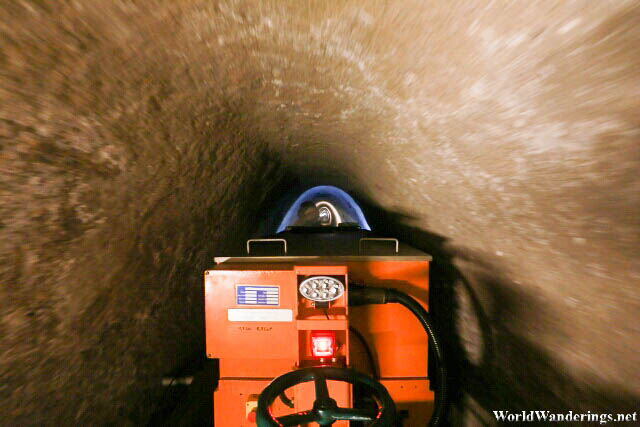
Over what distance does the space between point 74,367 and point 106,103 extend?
1.40m

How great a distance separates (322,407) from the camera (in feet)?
3.92

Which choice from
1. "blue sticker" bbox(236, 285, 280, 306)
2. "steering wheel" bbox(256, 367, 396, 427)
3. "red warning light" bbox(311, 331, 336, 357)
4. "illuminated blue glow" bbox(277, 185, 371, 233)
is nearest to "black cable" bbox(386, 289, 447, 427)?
"red warning light" bbox(311, 331, 336, 357)

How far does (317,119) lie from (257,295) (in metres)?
1.54

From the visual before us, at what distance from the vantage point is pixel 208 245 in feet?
9.78

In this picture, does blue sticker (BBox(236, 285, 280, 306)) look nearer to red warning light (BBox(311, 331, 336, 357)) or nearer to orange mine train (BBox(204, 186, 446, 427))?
orange mine train (BBox(204, 186, 446, 427))

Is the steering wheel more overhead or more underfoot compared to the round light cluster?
more underfoot

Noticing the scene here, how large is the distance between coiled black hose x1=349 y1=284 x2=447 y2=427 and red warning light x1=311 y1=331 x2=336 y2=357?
262 millimetres

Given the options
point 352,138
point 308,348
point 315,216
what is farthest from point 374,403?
point 315,216

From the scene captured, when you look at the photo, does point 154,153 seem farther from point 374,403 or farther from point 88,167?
point 374,403

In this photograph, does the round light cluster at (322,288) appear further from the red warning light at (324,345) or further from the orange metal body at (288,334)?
the red warning light at (324,345)

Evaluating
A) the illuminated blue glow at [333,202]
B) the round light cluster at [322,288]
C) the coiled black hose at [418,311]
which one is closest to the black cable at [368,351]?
the coiled black hose at [418,311]

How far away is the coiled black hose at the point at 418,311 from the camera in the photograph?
178 centimetres

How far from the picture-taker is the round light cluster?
1.57 metres

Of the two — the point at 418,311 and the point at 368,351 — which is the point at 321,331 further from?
the point at 418,311
